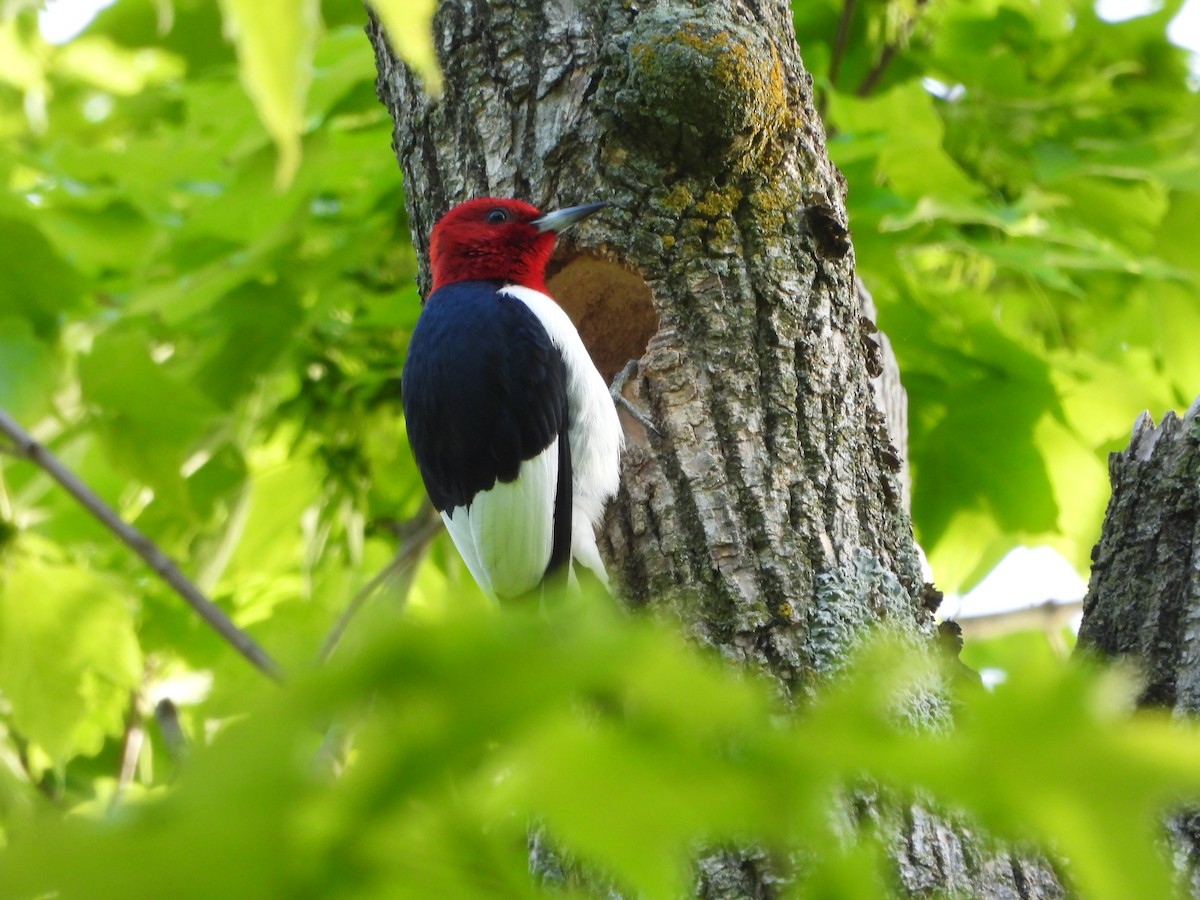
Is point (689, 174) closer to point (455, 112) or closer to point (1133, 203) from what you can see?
point (455, 112)

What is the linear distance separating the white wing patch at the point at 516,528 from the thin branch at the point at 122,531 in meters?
0.59

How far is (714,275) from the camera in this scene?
2357 millimetres

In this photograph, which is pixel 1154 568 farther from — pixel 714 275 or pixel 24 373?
pixel 24 373

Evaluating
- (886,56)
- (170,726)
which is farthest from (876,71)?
(170,726)

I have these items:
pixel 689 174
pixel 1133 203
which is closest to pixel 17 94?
pixel 689 174

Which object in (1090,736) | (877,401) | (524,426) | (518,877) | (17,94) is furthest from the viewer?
(17,94)

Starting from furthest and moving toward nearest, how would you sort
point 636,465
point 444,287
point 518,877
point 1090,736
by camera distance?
1. point 444,287
2. point 636,465
3. point 518,877
4. point 1090,736

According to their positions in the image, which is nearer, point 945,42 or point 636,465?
point 636,465

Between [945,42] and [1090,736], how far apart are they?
3.36m

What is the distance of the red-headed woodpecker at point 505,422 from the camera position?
2.90 metres

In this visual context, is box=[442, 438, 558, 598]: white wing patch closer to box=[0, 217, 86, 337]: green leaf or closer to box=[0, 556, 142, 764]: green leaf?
box=[0, 556, 142, 764]: green leaf

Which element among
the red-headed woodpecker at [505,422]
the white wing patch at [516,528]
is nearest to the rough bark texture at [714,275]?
the red-headed woodpecker at [505,422]

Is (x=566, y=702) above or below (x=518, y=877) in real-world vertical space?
above

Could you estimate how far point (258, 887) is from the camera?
629 millimetres
